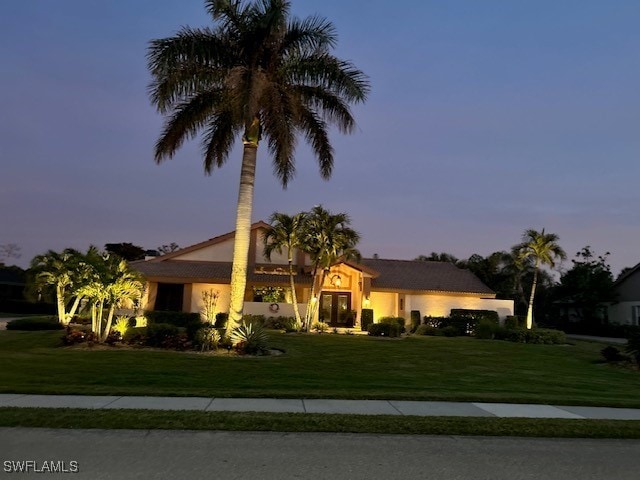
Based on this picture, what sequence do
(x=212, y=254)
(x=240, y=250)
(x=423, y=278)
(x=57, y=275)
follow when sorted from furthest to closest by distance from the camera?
(x=423, y=278) → (x=212, y=254) → (x=57, y=275) → (x=240, y=250)

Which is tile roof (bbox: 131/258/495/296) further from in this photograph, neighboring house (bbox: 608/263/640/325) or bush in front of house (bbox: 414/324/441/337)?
neighboring house (bbox: 608/263/640/325)

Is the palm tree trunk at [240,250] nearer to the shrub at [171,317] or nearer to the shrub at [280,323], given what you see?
the shrub at [280,323]

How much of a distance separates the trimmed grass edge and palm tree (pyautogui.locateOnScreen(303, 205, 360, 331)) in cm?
1873

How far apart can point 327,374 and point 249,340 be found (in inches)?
164

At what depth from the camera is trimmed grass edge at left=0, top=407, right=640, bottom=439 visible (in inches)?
273

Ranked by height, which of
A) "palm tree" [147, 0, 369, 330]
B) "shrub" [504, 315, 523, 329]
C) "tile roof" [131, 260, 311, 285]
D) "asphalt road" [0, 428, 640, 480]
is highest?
"palm tree" [147, 0, 369, 330]

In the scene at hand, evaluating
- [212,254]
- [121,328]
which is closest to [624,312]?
[212,254]

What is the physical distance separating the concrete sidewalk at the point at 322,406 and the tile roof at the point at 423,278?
77.2 ft

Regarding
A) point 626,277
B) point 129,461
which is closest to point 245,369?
point 129,461

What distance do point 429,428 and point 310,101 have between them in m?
13.6

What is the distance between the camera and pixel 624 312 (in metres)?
38.5

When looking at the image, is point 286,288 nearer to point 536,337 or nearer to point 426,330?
point 426,330

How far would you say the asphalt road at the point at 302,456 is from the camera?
5.32 m

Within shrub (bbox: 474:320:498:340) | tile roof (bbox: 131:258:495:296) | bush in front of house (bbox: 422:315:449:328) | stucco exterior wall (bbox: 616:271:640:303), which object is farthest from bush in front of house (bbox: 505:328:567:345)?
stucco exterior wall (bbox: 616:271:640:303)
